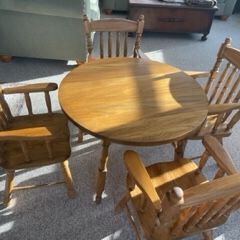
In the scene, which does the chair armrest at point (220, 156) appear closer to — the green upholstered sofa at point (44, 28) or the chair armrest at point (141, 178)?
the chair armrest at point (141, 178)

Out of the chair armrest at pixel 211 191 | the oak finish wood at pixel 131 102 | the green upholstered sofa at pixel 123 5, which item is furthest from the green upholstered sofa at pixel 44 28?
the chair armrest at pixel 211 191

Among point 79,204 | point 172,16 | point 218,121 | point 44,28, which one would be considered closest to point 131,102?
point 218,121

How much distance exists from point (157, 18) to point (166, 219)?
9.95 ft

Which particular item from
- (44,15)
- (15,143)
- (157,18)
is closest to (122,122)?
(15,143)

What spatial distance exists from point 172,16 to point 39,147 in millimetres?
2690

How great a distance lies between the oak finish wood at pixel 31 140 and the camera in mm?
1153

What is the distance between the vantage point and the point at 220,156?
1.09m

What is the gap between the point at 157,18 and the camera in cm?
332

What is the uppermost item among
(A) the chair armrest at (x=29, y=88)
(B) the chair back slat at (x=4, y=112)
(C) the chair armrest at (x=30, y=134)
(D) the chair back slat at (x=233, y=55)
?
(D) the chair back slat at (x=233, y=55)

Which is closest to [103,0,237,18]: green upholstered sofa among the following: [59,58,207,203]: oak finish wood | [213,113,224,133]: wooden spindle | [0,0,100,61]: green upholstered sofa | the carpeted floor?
[0,0,100,61]: green upholstered sofa

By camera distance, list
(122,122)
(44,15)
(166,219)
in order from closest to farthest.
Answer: (166,219) → (122,122) → (44,15)

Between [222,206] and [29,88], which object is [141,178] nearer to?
[222,206]

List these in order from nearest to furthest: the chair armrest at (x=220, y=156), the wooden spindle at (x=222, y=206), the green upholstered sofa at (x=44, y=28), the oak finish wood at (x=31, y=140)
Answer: the wooden spindle at (x=222, y=206) < the chair armrest at (x=220, y=156) < the oak finish wood at (x=31, y=140) < the green upholstered sofa at (x=44, y=28)

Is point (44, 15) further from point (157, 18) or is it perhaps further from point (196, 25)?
point (196, 25)
